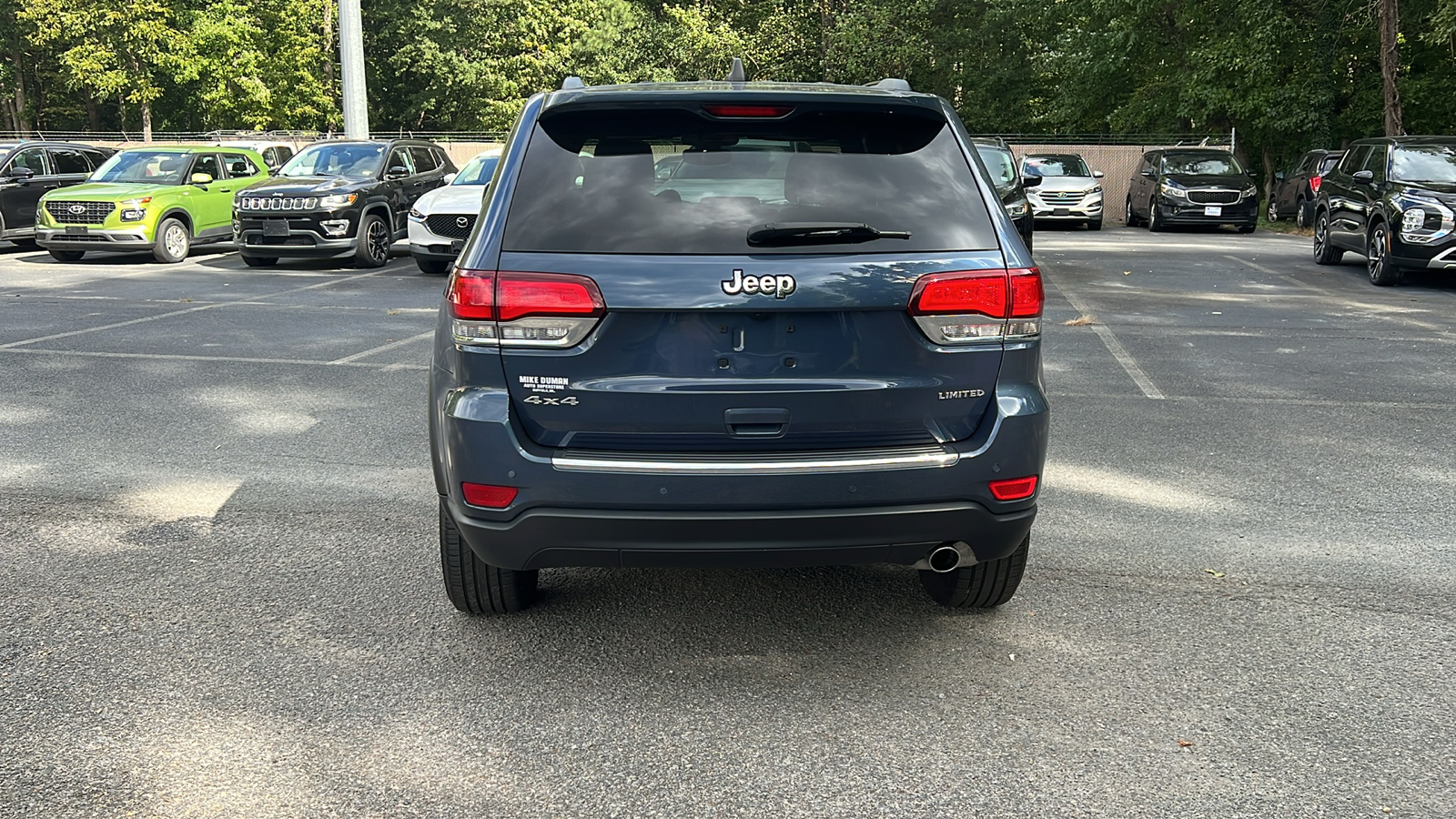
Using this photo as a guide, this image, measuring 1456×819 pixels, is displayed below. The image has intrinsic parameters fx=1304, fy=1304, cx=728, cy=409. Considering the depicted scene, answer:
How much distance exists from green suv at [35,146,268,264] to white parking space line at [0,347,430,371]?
8316 mm

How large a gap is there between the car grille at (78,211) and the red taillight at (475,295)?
16.2 m

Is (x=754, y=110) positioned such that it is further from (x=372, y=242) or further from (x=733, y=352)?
(x=372, y=242)

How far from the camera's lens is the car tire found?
59.4 feet

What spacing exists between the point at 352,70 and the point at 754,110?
68.9ft

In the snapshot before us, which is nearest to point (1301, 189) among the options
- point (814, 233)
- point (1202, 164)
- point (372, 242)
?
point (1202, 164)

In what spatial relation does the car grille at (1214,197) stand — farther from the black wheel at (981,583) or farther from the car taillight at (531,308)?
the car taillight at (531,308)

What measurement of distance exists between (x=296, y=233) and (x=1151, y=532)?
1375cm

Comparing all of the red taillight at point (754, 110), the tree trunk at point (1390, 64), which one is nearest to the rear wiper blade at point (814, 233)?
the red taillight at point (754, 110)

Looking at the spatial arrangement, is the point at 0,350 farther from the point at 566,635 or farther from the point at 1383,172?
the point at 1383,172

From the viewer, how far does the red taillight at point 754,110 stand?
376 centimetres

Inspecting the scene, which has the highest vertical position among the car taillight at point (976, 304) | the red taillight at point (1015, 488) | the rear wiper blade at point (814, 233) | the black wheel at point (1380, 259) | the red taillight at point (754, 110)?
the red taillight at point (754, 110)

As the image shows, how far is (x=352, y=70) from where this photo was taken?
23.0 metres

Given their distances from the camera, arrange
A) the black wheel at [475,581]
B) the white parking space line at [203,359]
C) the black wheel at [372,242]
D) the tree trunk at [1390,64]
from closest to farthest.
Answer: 1. the black wheel at [475,581]
2. the white parking space line at [203,359]
3. the black wheel at [372,242]
4. the tree trunk at [1390,64]

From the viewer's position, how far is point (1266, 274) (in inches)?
644
